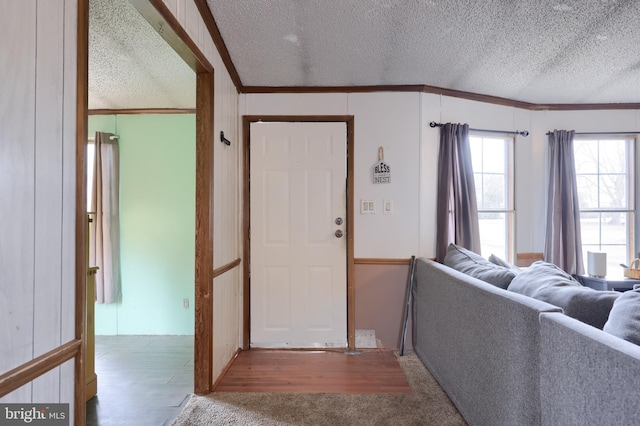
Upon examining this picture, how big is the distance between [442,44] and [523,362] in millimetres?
2129

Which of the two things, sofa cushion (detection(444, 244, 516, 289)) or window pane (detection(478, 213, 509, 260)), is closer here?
sofa cushion (detection(444, 244, 516, 289))

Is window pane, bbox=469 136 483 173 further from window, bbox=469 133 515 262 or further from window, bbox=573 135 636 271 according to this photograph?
window, bbox=573 135 636 271

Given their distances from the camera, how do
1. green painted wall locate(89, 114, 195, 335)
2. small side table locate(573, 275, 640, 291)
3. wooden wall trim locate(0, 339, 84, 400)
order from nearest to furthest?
wooden wall trim locate(0, 339, 84, 400) → small side table locate(573, 275, 640, 291) → green painted wall locate(89, 114, 195, 335)

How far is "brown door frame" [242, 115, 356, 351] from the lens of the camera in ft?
10.3

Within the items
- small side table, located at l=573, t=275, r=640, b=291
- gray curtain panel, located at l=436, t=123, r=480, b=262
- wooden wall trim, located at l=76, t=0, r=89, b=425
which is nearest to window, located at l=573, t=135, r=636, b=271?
small side table, located at l=573, t=275, r=640, b=291

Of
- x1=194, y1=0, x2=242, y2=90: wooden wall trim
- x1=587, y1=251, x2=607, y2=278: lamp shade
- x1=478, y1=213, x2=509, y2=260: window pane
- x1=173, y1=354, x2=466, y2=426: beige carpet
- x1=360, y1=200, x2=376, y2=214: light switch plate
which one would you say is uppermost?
x1=194, y1=0, x2=242, y2=90: wooden wall trim

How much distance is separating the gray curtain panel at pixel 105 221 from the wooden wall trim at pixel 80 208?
8.98ft

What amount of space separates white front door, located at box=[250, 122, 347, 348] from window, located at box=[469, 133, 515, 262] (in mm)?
1422

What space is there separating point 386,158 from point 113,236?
112 inches

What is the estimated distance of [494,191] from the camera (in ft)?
11.6

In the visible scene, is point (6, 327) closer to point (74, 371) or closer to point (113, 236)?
A: point (74, 371)

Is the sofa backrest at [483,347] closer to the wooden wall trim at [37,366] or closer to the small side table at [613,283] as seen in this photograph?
the wooden wall trim at [37,366]

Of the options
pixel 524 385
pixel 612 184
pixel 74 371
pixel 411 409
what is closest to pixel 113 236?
pixel 74 371

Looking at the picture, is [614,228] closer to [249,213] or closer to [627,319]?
[627,319]
